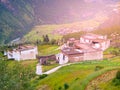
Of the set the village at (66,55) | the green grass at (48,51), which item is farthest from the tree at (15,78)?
the green grass at (48,51)

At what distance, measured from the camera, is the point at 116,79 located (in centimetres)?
4603

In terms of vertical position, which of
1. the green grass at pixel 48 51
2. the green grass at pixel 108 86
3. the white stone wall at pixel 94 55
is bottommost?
the green grass at pixel 108 86

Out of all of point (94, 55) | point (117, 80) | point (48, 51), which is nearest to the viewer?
point (117, 80)

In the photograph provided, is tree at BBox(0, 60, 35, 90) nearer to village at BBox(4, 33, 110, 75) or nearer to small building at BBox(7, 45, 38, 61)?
village at BBox(4, 33, 110, 75)

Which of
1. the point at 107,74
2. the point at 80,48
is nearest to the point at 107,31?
the point at 80,48

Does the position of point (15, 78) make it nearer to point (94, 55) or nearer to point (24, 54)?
point (94, 55)

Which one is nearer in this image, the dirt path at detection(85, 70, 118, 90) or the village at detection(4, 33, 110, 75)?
the dirt path at detection(85, 70, 118, 90)

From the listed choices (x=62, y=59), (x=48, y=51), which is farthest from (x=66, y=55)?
(x=48, y=51)

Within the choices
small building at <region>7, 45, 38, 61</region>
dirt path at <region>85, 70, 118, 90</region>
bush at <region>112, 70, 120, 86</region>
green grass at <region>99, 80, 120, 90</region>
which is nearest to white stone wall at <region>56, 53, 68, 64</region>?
small building at <region>7, 45, 38, 61</region>

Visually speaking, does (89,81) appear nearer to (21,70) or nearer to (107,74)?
(107,74)

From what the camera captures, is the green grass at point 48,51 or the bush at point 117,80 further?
the green grass at point 48,51

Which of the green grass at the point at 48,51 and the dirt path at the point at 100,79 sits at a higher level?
the green grass at the point at 48,51

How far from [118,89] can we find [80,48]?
5978 cm

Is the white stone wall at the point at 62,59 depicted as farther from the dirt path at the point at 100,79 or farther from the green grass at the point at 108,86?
the green grass at the point at 108,86
